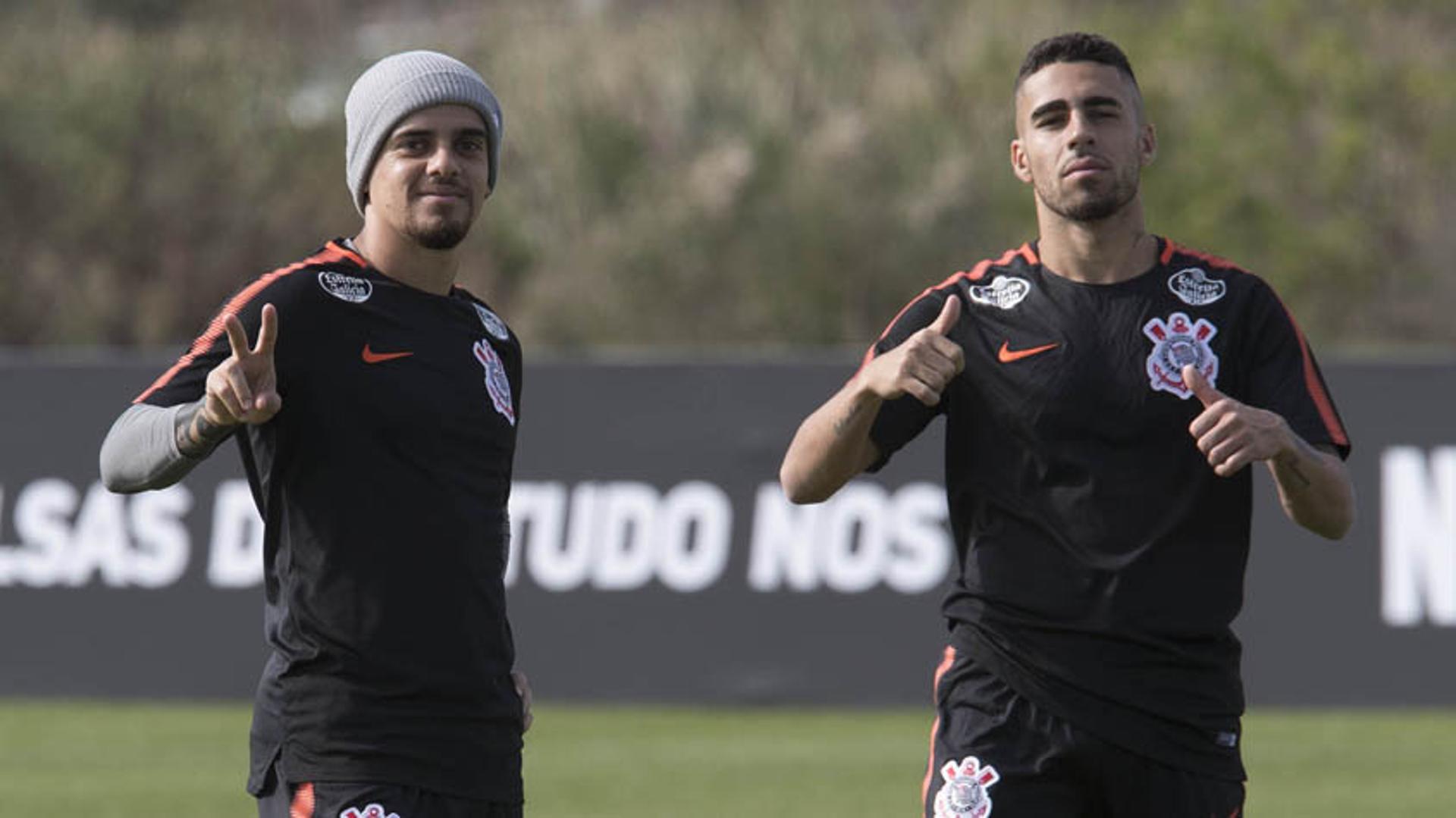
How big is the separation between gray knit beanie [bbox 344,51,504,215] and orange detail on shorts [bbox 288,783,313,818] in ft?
4.20

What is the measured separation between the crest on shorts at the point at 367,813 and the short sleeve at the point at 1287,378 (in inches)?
81.4

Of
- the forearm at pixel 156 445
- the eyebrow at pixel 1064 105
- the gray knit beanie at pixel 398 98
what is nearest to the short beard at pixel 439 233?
the gray knit beanie at pixel 398 98

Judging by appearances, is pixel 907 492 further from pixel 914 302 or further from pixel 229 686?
pixel 914 302

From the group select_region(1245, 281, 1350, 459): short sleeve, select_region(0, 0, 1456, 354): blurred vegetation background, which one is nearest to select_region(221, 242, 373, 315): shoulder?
select_region(1245, 281, 1350, 459): short sleeve

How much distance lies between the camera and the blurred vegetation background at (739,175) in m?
37.0

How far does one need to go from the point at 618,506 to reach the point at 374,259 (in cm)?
933

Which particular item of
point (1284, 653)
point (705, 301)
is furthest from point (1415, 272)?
point (1284, 653)

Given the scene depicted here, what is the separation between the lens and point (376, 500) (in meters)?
5.27

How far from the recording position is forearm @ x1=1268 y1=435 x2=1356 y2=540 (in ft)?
17.4

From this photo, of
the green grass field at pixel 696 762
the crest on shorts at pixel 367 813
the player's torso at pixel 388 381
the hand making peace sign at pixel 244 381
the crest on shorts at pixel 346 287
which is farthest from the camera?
the green grass field at pixel 696 762

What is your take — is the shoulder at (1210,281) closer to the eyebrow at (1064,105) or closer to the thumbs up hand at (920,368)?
the eyebrow at (1064,105)

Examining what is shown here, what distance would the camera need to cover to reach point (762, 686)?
14547 millimetres

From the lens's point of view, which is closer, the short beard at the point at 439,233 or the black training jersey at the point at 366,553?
the black training jersey at the point at 366,553

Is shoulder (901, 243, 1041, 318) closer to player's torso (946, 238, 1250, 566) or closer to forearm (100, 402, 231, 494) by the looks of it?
player's torso (946, 238, 1250, 566)
